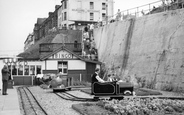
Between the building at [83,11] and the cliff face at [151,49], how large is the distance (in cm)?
2570

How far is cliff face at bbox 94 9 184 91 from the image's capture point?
26406mm

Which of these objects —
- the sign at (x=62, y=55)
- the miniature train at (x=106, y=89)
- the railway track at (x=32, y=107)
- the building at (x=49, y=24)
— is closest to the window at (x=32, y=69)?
the sign at (x=62, y=55)

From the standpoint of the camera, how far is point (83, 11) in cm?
6869

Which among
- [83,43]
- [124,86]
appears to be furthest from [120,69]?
[124,86]

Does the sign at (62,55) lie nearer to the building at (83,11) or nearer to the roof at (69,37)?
the roof at (69,37)

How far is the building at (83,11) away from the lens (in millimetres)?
68250

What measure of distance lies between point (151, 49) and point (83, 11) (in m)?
39.5

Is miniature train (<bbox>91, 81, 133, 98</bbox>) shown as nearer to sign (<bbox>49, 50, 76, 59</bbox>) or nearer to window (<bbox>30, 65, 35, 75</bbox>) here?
sign (<bbox>49, 50, 76, 59</bbox>)

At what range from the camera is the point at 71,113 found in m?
13.8

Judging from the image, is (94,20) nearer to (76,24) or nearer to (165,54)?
(76,24)

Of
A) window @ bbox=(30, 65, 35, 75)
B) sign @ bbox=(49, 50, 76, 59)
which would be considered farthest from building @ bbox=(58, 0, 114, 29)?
window @ bbox=(30, 65, 35, 75)

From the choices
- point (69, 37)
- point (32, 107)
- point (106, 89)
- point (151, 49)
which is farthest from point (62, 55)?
point (32, 107)

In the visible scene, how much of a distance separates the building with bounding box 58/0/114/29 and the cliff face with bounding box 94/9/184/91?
25695 mm

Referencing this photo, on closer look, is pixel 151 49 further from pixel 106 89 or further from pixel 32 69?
pixel 32 69
